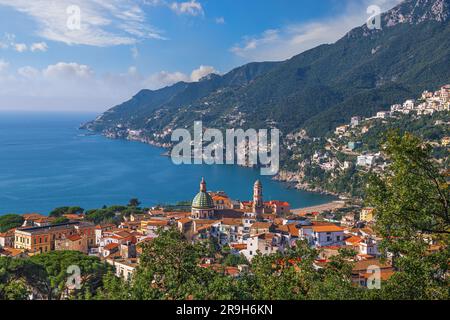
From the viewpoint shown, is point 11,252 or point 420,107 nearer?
point 11,252

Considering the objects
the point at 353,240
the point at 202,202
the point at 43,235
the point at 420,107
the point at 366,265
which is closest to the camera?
the point at 366,265

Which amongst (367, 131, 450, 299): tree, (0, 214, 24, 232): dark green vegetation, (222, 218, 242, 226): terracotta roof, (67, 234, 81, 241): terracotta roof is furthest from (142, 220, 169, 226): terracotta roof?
(367, 131, 450, 299): tree

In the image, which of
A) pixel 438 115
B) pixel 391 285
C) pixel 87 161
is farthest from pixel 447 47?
pixel 391 285

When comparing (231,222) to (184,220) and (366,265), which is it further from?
(366,265)

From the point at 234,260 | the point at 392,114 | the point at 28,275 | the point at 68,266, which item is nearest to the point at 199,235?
the point at 234,260

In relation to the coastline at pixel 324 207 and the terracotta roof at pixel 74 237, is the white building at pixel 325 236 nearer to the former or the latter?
the terracotta roof at pixel 74 237

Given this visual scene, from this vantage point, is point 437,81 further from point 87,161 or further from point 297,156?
point 87,161

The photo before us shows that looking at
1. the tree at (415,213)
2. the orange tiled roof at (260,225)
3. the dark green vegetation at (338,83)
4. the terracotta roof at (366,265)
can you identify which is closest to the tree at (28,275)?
the terracotta roof at (366,265)
